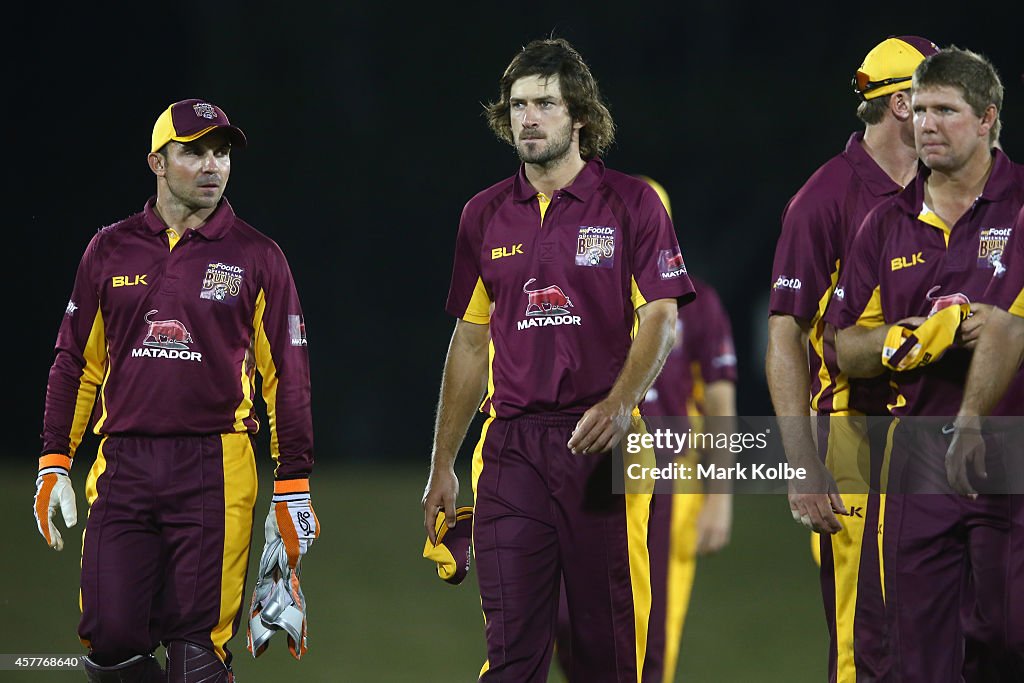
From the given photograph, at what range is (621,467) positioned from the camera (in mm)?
4488

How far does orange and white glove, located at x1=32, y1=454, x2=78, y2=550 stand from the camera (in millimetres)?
5164

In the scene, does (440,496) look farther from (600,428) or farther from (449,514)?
(600,428)

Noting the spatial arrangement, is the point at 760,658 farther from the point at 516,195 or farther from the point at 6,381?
the point at 6,381

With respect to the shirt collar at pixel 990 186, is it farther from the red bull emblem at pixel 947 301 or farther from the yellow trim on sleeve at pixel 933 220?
the red bull emblem at pixel 947 301

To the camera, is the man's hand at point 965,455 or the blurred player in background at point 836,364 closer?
the man's hand at point 965,455

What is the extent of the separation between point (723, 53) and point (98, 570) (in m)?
9.51

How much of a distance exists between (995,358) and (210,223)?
2776 millimetres

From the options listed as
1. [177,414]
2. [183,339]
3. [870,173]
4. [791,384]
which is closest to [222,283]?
[183,339]

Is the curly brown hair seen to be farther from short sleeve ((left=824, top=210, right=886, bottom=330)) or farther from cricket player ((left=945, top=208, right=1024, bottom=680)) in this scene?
cricket player ((left=945, top=208, right=1024, bottom=680))

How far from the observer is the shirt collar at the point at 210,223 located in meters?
5.23

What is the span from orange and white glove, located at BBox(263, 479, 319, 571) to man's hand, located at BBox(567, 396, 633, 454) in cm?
124

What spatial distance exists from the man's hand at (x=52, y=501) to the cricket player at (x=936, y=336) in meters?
2.76

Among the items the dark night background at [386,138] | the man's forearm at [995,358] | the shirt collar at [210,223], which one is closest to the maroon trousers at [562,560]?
the man's forearm at [995,358]

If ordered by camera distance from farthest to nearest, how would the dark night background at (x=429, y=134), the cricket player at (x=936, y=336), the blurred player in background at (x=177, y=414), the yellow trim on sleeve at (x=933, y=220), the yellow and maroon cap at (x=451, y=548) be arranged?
the dark night background at (x=429, y=134)
the blurred player in background at (x=177, y=414)
the yellow and maroon cap at (x=451, y=548)
the yellow trim on sleeve at (x=933, y=220)
the cricket player at (x=936, y=336)
